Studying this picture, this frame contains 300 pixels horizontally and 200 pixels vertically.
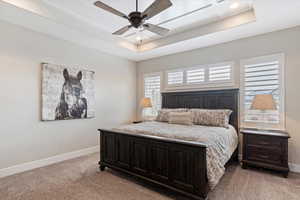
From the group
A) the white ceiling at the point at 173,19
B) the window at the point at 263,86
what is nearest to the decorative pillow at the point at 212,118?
the window at the point at 263,86

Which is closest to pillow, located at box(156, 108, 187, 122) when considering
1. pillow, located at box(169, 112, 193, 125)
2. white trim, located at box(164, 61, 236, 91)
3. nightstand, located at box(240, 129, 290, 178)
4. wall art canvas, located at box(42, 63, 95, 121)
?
pillow, located at box(169, 112, 193, 125)

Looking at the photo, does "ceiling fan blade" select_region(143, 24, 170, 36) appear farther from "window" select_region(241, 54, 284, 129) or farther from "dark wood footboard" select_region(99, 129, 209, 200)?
"window" select_region(241, 54, 284, 129)

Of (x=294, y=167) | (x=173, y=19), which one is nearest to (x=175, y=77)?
(x=173, y=19)

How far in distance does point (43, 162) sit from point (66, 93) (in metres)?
1.55

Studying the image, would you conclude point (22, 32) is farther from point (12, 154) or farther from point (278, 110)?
point (278, 110)

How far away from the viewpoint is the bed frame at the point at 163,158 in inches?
82.3

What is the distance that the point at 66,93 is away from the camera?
151 inches

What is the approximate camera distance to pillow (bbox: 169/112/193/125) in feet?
11.9

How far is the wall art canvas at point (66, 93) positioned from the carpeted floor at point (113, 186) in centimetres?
122

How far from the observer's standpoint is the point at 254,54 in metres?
3.59

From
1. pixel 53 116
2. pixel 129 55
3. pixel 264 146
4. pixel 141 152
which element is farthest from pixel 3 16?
pixel 264 146

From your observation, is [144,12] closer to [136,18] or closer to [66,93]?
[136,18]

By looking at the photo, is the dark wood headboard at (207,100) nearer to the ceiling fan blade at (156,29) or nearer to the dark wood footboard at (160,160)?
the ceiling fan blade at (156,29)

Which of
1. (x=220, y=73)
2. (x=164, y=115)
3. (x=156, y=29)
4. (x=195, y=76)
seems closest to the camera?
(x=156, y=29)
